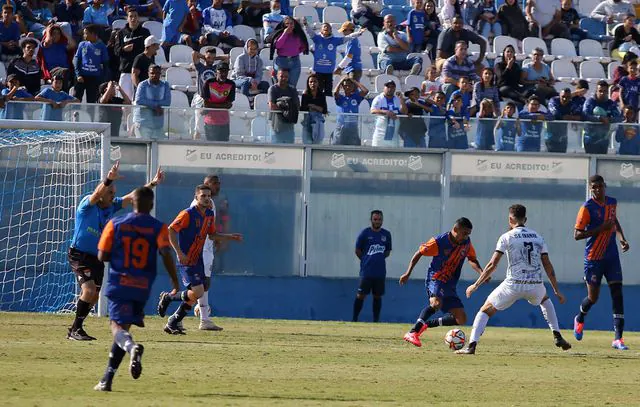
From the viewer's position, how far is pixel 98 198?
52.7ft

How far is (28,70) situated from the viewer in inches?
927

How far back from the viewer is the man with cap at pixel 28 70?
923 inches

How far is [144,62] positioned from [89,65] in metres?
1.02

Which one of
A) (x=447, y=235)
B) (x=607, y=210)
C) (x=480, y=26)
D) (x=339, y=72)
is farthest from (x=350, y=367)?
(x=480, y=26)

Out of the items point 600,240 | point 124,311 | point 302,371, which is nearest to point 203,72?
point 600,240

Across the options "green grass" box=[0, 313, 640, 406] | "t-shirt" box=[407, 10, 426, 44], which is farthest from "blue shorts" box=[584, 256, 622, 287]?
"t-shirt" box=[407, 10, 426, 44]

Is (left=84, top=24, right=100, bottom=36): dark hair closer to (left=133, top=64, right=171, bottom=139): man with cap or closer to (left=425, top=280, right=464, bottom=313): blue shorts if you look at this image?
(left=133, top=64, right=171, bottom=139): man with cap

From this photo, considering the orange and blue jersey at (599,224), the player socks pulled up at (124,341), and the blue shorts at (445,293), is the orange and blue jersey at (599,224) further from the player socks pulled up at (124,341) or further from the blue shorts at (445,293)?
the player socks pulled up at (124,341)

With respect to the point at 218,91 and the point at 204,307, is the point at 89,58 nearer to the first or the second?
the point at 218,91

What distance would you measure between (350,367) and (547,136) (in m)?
12.0

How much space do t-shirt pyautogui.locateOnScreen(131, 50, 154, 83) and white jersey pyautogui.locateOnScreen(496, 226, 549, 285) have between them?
10394 mm

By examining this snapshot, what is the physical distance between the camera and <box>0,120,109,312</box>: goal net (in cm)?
2250

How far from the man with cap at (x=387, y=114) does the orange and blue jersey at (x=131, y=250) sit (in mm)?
13323

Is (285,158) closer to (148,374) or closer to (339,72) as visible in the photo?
(339,72)
